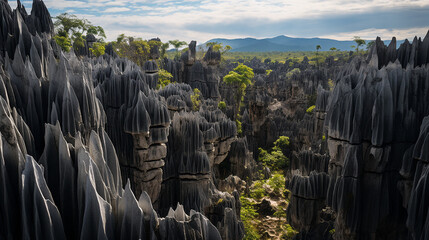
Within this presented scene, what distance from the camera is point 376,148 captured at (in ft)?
29.2

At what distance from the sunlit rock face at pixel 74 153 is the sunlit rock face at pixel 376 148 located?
19.9 ft

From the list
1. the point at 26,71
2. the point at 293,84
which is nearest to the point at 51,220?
the point at 26,71

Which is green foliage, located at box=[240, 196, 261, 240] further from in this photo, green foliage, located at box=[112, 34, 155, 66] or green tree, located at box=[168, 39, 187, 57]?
green tree, located at box=[168, 39, 187, 57]

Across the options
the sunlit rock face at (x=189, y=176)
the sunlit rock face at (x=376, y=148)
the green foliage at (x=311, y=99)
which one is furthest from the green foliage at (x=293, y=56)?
the sunlit rock face at (x=376, y=148)

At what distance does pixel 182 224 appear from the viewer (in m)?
3.76

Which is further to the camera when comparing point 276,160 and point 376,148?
point 276,160

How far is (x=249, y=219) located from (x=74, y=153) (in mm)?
13467

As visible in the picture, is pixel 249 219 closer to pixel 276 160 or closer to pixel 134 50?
pixel 276 160

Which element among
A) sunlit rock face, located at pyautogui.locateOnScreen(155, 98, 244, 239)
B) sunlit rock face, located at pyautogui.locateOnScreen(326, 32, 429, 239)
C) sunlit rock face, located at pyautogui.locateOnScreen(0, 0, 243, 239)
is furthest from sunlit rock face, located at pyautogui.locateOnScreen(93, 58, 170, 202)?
sunlit rock face, located at pyautogui.locateOnScreen(326, 32, 429, 239)

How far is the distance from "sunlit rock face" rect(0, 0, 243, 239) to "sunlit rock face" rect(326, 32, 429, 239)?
607cm

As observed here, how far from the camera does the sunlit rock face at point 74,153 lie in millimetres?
3482

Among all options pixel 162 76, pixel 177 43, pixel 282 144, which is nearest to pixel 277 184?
pixel 282 144

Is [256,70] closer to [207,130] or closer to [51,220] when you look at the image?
[207,130]

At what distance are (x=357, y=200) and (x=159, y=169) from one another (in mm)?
7073
